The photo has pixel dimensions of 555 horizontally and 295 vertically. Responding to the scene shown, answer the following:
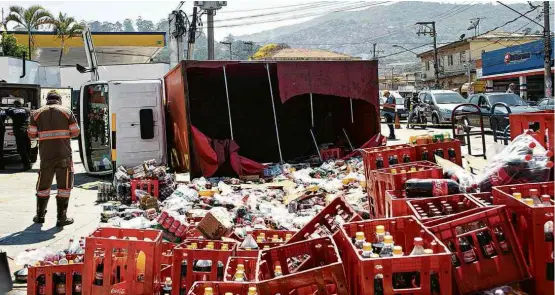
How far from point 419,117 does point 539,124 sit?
17.6 m

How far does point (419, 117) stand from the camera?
22.9 metres

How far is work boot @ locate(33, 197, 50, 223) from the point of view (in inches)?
286

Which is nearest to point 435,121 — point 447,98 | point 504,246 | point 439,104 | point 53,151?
point 439,104

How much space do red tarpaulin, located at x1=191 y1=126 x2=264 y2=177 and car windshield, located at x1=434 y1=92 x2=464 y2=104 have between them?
502 inches

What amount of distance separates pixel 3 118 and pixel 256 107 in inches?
257

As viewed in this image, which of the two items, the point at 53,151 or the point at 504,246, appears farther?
the point at 53,151

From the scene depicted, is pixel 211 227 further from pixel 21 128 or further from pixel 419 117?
pixel 419 117

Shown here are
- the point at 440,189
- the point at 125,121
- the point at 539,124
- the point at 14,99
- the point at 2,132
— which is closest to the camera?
the point at 440,189

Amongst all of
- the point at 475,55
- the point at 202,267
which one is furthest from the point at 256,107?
the point at 475,55

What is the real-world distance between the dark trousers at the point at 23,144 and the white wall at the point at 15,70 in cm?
1297

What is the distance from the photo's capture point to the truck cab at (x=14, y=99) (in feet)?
44.4

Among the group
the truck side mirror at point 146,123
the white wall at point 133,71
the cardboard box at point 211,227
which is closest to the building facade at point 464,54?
the white wall at point 133,71

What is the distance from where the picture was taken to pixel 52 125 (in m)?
7.21

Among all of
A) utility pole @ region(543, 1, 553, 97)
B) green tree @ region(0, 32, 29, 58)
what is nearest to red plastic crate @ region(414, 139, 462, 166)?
utility pole @ region(543, 1, 553, 97)
